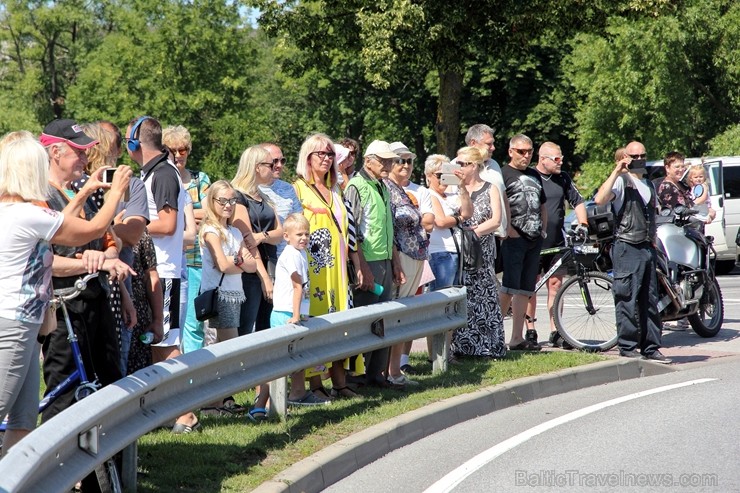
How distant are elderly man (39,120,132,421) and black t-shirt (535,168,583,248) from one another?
7.18m

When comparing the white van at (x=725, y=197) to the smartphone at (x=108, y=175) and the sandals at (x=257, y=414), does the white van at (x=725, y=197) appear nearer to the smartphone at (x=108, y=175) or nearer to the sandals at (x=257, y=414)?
the sandals at (x=257, y=414)

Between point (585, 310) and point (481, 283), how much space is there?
154 centimetres

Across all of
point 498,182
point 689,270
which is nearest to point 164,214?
point 498,182

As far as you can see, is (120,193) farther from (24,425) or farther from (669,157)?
(669,157)

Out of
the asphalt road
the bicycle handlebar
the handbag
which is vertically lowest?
the asphalt road

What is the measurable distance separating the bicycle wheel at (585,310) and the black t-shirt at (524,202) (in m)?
0.73

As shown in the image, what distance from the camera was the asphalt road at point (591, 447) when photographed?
6.87 metres

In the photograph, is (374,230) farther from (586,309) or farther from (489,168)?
(586,309)

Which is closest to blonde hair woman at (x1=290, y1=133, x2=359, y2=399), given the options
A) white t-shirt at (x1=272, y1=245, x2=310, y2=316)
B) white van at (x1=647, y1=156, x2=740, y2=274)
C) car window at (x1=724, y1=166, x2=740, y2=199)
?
white t-shirt at (x1=272, y1=245, x2=310, y2=316)

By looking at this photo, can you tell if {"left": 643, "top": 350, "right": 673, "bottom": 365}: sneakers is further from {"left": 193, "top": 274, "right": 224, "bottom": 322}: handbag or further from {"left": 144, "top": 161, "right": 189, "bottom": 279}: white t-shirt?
{"left": 144, "top": 161, "right": 189, "bottom": 279}: white t-shirt

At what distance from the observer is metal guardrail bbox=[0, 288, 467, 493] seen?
16.1 ft

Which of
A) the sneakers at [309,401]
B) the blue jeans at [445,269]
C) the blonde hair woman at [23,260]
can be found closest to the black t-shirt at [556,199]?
the blue jeans at [445,269]

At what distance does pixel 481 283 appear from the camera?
1107 centimetres

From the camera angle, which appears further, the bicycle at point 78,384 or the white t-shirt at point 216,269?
the white t-shirt at point 216,269
